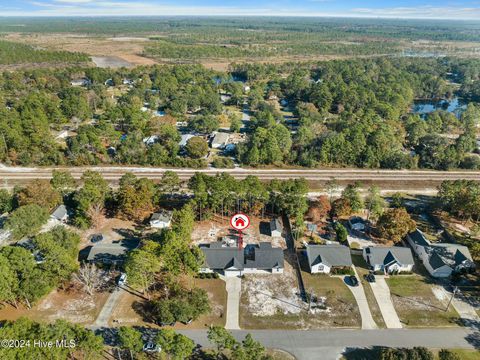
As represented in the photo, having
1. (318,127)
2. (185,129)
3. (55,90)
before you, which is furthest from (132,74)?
(318,127)

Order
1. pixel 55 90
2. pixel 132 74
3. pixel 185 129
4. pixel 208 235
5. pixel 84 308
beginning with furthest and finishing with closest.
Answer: pixel 132 74, pixel 55 90, pixel 185 129, pixel 208 235, pixel 84 308

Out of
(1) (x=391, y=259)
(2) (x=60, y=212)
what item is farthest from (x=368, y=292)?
(2) (x=60, y=212)

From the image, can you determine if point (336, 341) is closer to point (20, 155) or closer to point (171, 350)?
point (171, 350)

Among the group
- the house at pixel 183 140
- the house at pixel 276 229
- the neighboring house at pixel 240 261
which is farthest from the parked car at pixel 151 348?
the house at pixel 183 140

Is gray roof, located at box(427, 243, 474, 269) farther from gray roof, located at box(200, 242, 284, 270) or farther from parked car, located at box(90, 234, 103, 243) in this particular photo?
parked car, located at box(90, 234, 103, 243)

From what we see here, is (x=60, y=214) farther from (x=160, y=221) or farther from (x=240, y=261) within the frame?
(x=240, y=261)

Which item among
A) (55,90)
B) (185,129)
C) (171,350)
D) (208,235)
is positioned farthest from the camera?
(55,90)
